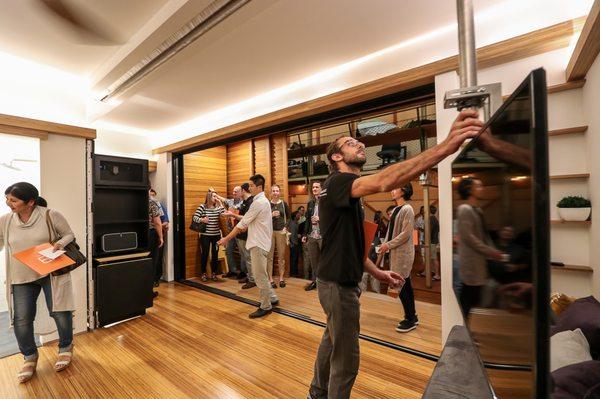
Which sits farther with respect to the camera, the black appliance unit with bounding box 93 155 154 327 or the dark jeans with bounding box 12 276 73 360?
the black appliance unit with bounding box 93 155 154 327

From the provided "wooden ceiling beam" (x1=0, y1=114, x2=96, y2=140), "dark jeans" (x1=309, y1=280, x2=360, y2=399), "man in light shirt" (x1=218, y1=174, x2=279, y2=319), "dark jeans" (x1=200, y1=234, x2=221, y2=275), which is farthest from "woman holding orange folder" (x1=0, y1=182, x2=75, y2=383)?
"dark jeans" (x1=200, y1=234, x2=221, y2=275)

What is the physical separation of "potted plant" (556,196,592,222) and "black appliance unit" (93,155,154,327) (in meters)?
4.00

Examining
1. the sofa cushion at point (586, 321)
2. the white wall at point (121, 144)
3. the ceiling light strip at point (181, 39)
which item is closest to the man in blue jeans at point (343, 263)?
the sofa cushion at point (586, 321)

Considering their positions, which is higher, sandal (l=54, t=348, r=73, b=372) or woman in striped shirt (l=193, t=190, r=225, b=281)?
woman in striped shirt (l=193, t=190, r=225, b=281)

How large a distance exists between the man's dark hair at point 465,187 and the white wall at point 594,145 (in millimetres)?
1180

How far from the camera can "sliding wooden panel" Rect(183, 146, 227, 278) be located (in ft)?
17.6

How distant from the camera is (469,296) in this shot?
3.86 ft

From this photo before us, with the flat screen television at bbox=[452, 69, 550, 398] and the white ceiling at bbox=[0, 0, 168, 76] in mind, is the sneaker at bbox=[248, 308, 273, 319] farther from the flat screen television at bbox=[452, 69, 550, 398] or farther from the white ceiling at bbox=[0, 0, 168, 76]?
the white ceiling at bbox=[0, 0, 168, 76]

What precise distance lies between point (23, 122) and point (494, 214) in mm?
3746

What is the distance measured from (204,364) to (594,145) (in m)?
3.21

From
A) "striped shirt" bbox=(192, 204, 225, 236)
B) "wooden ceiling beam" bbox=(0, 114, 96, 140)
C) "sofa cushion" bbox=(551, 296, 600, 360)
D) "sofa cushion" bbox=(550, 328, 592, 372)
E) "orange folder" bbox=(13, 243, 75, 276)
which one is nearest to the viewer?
"sofa cushion" bbox=(550, 328, 592, 372)

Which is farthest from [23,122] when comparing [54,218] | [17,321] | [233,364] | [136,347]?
[233,364]

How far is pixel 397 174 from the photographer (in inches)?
44.4

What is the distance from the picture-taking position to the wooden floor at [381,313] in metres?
2.68
